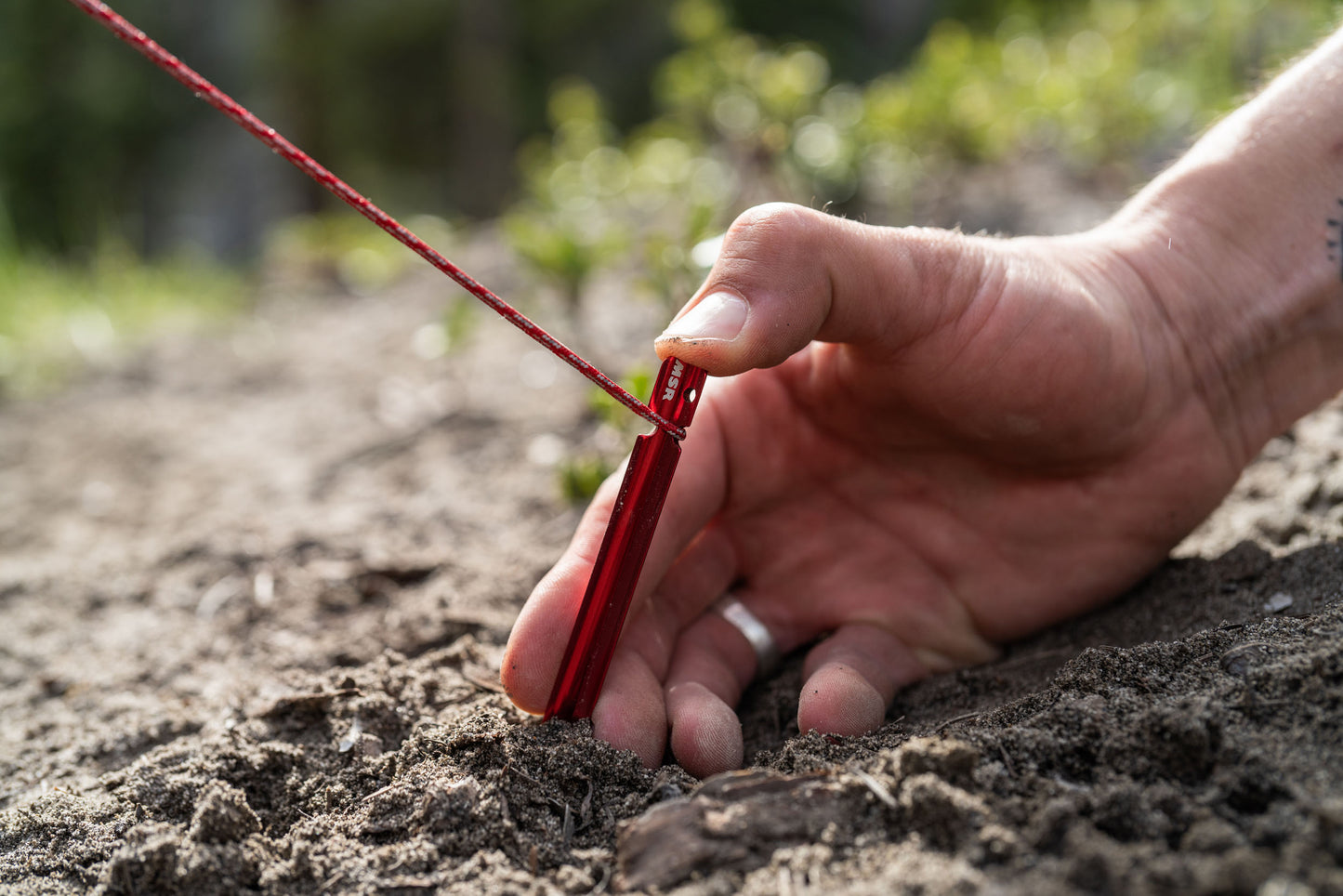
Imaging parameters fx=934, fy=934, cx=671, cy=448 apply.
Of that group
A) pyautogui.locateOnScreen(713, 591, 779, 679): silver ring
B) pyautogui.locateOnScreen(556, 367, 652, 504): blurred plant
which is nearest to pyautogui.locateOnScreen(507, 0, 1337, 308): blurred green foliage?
pyautogui.locateOnScreen(556, 367, 652, 504): blurred plant

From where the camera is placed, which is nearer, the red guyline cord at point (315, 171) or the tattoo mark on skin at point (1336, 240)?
the red guyline cord at point (315, 171)

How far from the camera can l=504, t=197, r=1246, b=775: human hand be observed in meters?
1.34

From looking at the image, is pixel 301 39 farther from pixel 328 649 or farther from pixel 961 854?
pixel 961 854

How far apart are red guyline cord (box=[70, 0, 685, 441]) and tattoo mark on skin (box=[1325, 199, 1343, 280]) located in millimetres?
1305

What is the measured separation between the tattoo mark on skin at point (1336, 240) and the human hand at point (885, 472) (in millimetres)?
340

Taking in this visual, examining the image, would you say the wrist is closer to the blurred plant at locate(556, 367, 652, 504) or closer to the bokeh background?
the bokeh background

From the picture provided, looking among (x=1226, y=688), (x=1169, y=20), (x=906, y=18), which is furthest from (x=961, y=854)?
(x=906, y=18)

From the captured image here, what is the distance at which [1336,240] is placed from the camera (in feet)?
5.58

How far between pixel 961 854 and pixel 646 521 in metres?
0.58

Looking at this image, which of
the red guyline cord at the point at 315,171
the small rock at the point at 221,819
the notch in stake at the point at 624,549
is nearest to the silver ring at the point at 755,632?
the notch in stake at the point at 624,549

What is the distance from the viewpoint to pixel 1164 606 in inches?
64.3

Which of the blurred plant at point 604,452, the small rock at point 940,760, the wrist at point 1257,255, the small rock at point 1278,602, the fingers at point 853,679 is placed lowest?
the fingers at point 853,679

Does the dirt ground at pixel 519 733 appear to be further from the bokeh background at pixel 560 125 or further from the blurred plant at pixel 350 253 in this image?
the blurred plant at pixel 350 253

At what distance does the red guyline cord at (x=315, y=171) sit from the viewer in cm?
102
